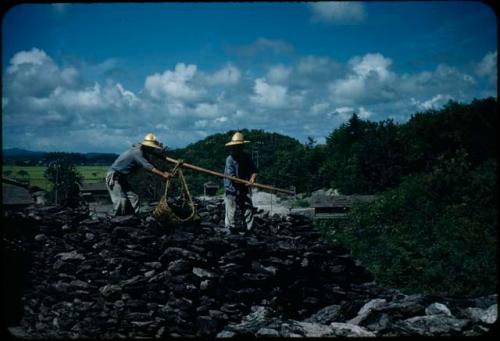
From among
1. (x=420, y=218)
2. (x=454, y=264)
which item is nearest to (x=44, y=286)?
(x=454, y=264)

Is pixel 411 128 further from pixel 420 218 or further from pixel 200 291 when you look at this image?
pixel 200 291

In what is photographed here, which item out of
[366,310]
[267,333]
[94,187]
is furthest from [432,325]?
[94,187]

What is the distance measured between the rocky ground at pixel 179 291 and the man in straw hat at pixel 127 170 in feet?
1.73

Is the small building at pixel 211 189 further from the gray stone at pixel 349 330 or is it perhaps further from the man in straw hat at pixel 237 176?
the gray stone at pixel 349 330

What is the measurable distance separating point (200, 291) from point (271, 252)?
190cm

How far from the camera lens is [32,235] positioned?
30.5 feet

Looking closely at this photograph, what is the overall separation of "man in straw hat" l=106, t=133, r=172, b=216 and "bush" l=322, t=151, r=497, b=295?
21.8 feet

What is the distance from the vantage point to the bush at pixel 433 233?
10023 mm

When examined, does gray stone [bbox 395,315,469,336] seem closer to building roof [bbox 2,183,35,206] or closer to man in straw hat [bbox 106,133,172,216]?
man in straw hat [bbox 106,133,172,216]

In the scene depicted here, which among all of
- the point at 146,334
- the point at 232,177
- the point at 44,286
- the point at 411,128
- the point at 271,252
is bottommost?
the point at 146,334

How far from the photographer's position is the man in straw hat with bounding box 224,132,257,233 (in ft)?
32.9

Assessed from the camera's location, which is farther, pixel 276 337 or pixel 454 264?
pixel 454 264

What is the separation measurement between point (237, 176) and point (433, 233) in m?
6.16

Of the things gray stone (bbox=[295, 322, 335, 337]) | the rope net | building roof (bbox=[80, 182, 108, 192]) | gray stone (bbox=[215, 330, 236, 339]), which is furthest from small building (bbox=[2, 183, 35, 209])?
building roof (bbox=[80, 182, 108, 192])
